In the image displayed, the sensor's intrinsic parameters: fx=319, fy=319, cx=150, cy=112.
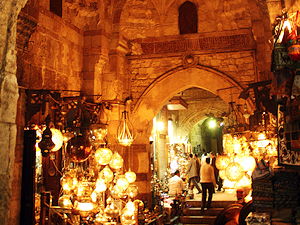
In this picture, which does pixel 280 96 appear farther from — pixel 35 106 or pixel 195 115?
pixel 195 115

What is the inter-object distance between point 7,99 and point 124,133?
5395 mm

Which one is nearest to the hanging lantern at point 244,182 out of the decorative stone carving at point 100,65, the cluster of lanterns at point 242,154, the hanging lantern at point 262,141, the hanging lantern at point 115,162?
the cluster of lanterns at point 242,154

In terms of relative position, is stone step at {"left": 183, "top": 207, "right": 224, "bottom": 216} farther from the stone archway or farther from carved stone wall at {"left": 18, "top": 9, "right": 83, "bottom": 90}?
carved stone wall at {"left": 18, "top": 9, "right": 83, "bottom": 90}

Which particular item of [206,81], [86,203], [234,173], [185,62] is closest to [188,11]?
[185,62]

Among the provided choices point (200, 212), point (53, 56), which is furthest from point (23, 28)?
point (200, 212)

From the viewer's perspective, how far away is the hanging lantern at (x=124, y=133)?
23.5 ft

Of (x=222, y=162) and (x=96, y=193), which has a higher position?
(x=222, y=162)

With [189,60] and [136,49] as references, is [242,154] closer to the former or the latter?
[189,60]

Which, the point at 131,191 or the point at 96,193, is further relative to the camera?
the point at 131,191

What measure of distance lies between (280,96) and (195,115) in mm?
12664

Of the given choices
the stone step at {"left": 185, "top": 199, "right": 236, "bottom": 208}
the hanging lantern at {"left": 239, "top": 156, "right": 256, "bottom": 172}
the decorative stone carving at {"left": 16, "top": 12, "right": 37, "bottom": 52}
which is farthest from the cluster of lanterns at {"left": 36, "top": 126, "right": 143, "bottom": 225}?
the stone step at {"left": 185, "top": 199, "right": 236, "bottom": 208}

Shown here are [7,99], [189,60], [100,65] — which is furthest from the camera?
[189,60]

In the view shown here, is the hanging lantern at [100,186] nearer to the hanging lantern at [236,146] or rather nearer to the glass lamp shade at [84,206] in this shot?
the glass lamp shade at [84,206]

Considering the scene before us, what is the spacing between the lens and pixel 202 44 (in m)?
7.92
